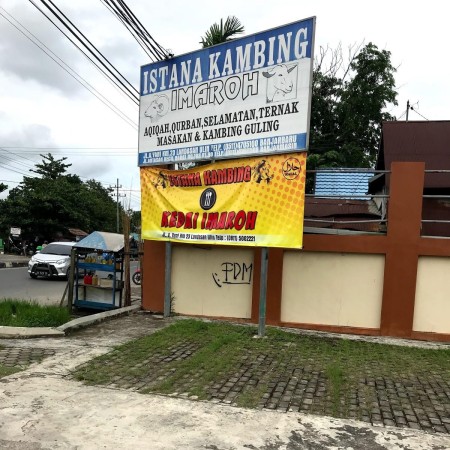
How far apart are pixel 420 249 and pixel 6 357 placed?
6.43 meters

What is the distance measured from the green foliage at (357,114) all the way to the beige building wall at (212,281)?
14511 millimetres

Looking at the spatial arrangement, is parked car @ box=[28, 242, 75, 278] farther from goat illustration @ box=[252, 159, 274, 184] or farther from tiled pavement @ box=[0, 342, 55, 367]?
goat illustration @ box=[252, 159, 274, 184]

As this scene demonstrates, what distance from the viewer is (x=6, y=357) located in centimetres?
561

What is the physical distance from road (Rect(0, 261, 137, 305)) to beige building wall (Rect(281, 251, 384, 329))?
6.58 m

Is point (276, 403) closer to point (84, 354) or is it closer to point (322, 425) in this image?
point (322, 425)

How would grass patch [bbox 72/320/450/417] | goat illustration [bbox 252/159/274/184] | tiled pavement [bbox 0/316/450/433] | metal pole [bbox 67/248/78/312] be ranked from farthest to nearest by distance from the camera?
metal pole [bbox 67/248/78/312], goat illustration [bbox 252/159/274/184], grass patch [bbox 72/320/450/417], tiled pavement [bbox 0/316/450/433]

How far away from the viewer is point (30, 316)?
24.3 feet

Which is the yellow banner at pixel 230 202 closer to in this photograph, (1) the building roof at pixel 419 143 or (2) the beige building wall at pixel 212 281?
(2) the beige building wall at pixel 212 281

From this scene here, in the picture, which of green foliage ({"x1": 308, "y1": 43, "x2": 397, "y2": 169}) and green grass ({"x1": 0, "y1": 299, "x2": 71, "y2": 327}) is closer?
green grass ({"x1": 0, "y1": 299, "x2": 71, "y2": 327})

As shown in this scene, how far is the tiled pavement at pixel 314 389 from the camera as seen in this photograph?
4145 mm

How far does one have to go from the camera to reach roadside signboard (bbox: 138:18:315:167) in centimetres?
671

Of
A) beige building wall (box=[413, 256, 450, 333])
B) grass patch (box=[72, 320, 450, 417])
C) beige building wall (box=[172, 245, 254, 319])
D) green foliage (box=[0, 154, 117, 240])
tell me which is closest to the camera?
grass patch (box=[72, 320, 450, 417])

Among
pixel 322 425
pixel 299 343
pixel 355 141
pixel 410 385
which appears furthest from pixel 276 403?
pixel 355 141

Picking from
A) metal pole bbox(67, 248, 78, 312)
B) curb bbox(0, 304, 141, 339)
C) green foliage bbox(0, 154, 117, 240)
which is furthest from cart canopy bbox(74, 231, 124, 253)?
green foliage bbox(0, 154, 117, 240)
